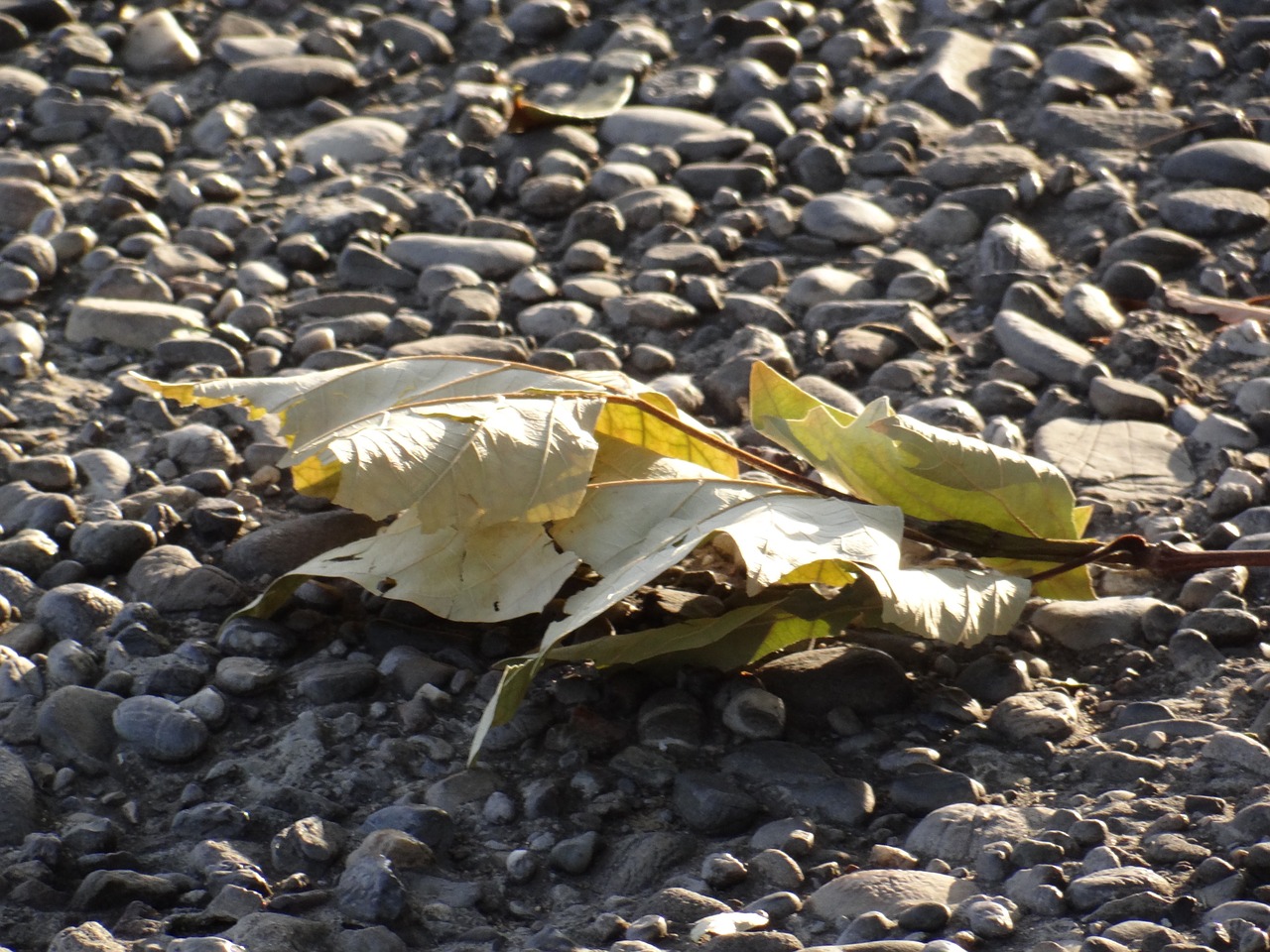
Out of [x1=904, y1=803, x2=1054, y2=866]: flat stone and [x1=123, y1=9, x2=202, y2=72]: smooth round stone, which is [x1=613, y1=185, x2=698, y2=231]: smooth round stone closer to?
[x1=123, y1=9, x2=202, y2=72]: smooth round stone

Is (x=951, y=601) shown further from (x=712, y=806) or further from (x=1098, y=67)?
(x=1098, y=67)

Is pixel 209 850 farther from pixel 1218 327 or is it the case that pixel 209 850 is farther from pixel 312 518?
pixel 1218 327

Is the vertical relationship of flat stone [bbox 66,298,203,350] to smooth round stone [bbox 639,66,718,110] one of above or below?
below

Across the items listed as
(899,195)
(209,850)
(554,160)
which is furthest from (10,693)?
(899,195)

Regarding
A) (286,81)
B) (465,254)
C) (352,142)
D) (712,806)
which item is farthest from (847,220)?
(712,806)

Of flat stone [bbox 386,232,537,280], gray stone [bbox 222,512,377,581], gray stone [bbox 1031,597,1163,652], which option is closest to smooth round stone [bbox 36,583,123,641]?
gray stone [bbox 222,512,377,581]

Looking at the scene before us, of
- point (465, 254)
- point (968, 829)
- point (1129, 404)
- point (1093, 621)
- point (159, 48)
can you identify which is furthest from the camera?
point (159, 48)

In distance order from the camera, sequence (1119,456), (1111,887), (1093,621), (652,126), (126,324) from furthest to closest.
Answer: (652,126), (126,324), (1119,456), (1093,621), (1111,887)

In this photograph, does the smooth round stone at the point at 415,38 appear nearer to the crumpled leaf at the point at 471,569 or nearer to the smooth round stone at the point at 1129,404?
the smooth round stone at the point at 1129,404
